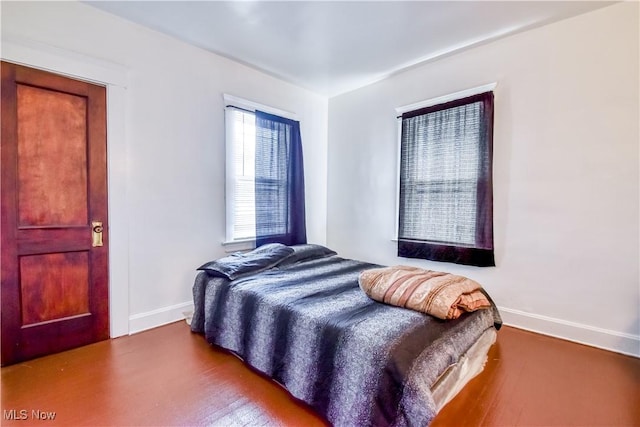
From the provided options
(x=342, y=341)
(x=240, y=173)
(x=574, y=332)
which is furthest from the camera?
(x=240, y=173)

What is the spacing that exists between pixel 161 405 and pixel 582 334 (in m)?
3.07

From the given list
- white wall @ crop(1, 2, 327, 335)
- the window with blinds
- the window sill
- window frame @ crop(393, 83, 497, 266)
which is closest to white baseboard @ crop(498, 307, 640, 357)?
window frame @ crop(393, 83, 497, 266)

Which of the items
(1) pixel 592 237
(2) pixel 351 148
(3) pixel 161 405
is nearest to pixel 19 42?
(3) pixel 161 405

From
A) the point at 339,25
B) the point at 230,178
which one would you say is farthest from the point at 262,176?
the point at 339,25

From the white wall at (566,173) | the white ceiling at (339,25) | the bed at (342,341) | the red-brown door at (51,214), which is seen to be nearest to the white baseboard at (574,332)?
the white wall at (566,173)

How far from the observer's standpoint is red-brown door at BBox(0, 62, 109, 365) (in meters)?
1.99

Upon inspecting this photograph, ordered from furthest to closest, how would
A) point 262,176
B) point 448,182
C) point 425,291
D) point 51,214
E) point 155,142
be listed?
point 262,176 → point 448,182 → point 155,142 → point 51,214 → point 425,291

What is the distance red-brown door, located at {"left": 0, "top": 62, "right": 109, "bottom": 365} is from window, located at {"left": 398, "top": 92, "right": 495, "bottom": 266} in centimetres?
289

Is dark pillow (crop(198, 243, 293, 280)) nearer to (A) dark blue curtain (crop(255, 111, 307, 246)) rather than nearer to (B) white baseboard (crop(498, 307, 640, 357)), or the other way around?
(A) dark blue curtain (crop(255, 111, 307, 246))

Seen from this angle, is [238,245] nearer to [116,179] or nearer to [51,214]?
[116,179]

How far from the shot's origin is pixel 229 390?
177 centimetres

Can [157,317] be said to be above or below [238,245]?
below

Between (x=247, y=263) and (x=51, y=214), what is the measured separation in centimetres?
145

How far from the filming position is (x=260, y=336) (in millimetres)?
1911
